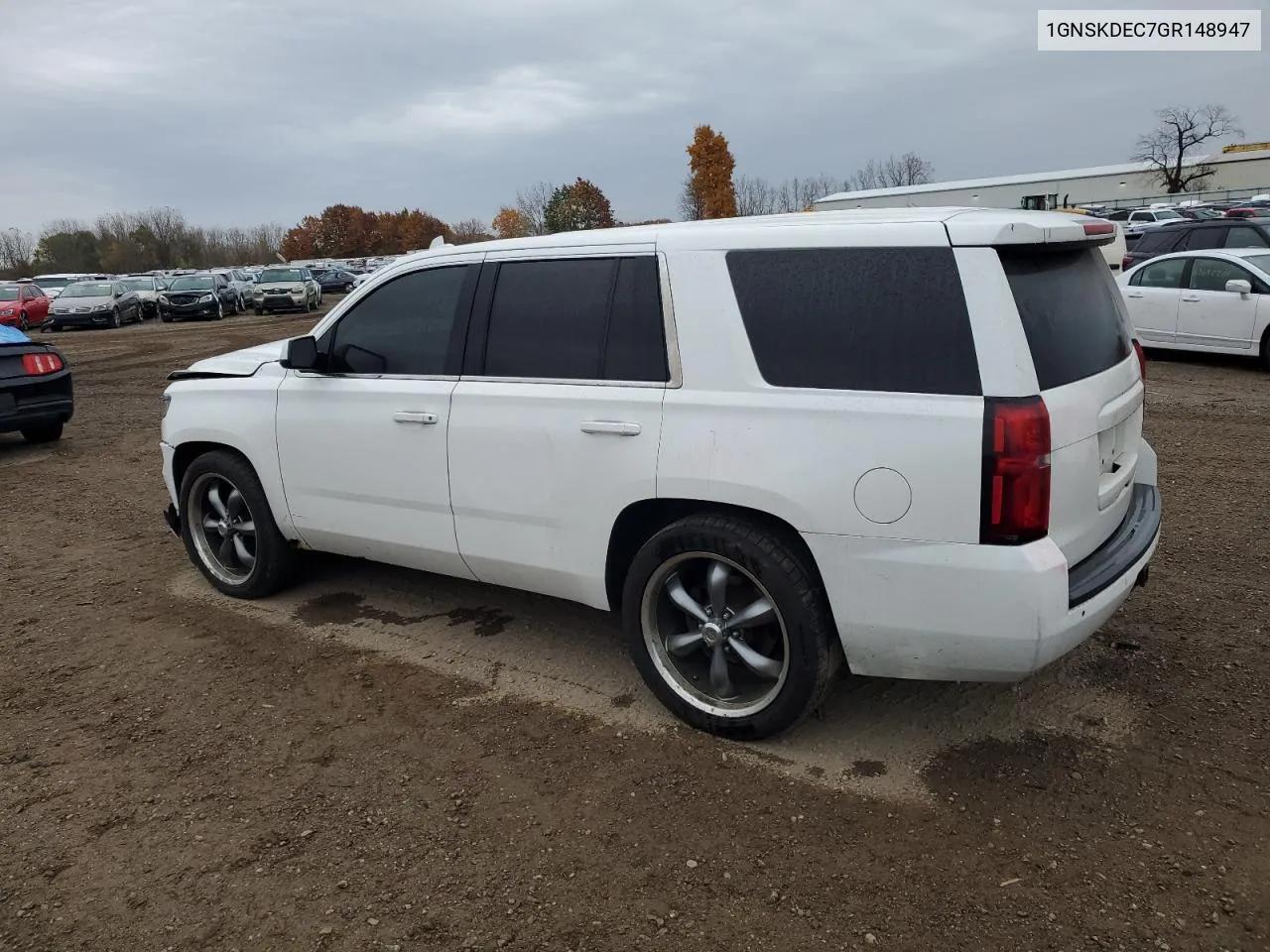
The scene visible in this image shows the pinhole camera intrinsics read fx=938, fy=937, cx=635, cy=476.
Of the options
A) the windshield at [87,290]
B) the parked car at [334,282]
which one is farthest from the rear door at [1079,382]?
the parked car at [334,282]

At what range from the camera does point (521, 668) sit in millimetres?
4234

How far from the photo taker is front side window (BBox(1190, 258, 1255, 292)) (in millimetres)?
11297

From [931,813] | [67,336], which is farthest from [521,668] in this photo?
[67,336]

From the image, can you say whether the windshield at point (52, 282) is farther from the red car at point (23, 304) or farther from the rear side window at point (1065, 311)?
the rear side window at point (1065, 311)

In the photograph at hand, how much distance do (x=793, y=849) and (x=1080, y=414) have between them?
1660mm

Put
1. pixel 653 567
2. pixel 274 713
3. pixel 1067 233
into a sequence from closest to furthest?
pixel 1067 233, pixel 653 567, pixel 274 713

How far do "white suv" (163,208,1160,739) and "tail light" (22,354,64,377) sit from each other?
6477mm

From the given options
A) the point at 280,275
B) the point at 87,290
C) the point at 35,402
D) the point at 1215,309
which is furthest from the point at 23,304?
the point at 1215,309

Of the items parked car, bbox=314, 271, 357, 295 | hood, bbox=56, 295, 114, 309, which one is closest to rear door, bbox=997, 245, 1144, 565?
hood, bbox=56, 295, 114, 309

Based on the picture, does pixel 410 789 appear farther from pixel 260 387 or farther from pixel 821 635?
pixel 260 387

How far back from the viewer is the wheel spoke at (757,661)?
339cm

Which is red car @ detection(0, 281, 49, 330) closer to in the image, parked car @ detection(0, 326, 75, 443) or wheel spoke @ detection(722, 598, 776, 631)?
parked car @ detection(0, 326, 75, 443)

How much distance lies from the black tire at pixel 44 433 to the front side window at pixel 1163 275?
43.1 ft

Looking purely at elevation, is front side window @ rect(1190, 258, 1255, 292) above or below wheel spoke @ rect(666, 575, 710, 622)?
above
